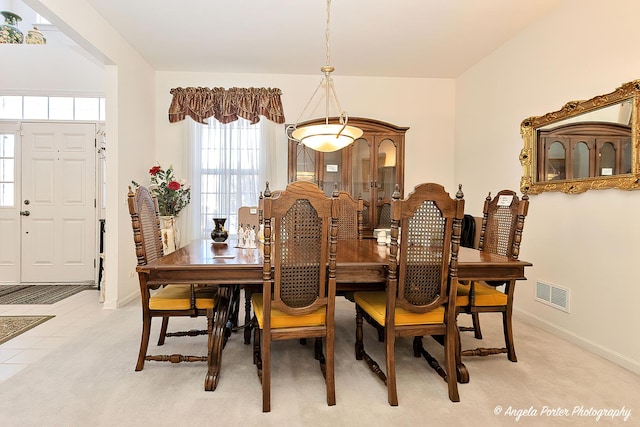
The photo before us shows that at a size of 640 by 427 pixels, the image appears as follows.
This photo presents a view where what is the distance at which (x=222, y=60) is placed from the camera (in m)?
3.94

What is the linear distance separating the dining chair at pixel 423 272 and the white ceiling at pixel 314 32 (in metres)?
2.00

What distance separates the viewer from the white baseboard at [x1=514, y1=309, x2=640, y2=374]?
7.34ft

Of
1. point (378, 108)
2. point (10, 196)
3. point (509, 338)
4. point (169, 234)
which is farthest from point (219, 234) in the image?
point (10, 196)

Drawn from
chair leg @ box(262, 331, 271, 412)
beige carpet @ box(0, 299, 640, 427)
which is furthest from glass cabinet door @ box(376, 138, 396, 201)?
chair leg @ box(262, 331, 271, 412)

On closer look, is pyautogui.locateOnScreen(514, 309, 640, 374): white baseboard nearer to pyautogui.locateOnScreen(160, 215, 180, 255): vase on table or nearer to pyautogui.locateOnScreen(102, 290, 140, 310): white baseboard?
pyautogui.locateOnScreen(160, 215, 180, 255): vase on table

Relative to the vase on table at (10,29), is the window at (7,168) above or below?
below

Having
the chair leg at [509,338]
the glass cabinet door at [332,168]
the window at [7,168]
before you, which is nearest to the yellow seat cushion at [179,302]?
the chair leg at [509,338]

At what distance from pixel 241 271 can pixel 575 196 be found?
2.66 m

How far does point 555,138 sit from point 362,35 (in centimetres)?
201

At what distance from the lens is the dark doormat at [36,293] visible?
3.65m

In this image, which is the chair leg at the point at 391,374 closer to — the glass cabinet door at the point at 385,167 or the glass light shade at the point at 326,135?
the glass light shade at the point at 326,135

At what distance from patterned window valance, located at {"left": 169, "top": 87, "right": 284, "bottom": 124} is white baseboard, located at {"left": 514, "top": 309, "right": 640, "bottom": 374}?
3.46m

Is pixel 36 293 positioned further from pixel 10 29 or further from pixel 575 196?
pixel 575 196

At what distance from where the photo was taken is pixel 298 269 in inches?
68.1
